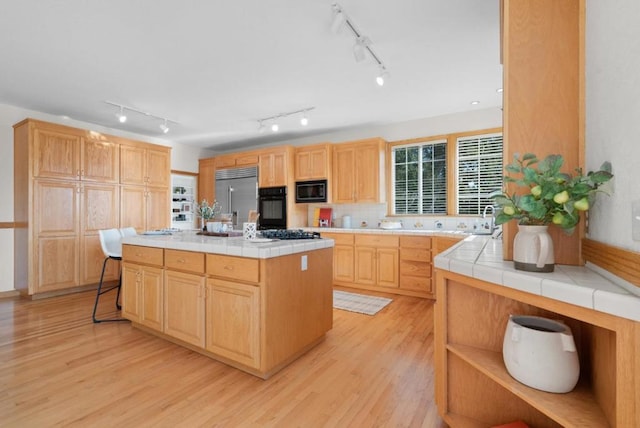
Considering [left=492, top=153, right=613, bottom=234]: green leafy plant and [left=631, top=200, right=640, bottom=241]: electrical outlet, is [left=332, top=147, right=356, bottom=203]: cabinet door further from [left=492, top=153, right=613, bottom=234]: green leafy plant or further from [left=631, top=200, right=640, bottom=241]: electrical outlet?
[left=631, top=200, right=640, bottom=241]: electrical outlet

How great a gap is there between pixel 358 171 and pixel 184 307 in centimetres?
324

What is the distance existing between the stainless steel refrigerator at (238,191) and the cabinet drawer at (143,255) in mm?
2720

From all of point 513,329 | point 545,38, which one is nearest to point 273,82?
point 545,38

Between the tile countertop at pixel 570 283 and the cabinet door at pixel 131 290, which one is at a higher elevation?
the tile countertop at pixel 570 283

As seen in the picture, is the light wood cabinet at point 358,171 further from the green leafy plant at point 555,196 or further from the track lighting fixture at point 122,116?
the green leafy plant at point 555,196

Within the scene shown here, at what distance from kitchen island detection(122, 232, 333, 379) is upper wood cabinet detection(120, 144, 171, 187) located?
2490mm

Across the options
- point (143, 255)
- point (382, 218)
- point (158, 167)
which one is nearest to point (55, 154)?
point (158, 167)

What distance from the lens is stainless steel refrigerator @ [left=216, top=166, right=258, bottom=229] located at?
5539mm

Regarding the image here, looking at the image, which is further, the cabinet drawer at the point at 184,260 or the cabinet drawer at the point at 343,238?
the cabinet drawer at the point at 343,238

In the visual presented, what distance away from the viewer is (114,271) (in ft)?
14.6

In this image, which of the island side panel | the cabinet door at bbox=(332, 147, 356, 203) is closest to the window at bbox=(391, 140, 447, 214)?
the cabinet door at bbox=(332, 147, 356, 203)

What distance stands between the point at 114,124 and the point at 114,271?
2343 mm

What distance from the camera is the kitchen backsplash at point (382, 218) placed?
416 centimetres

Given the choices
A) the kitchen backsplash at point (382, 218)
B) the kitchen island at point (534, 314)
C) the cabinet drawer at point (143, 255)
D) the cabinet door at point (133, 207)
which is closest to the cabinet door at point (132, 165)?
the cabinet door at point (133, 207)
